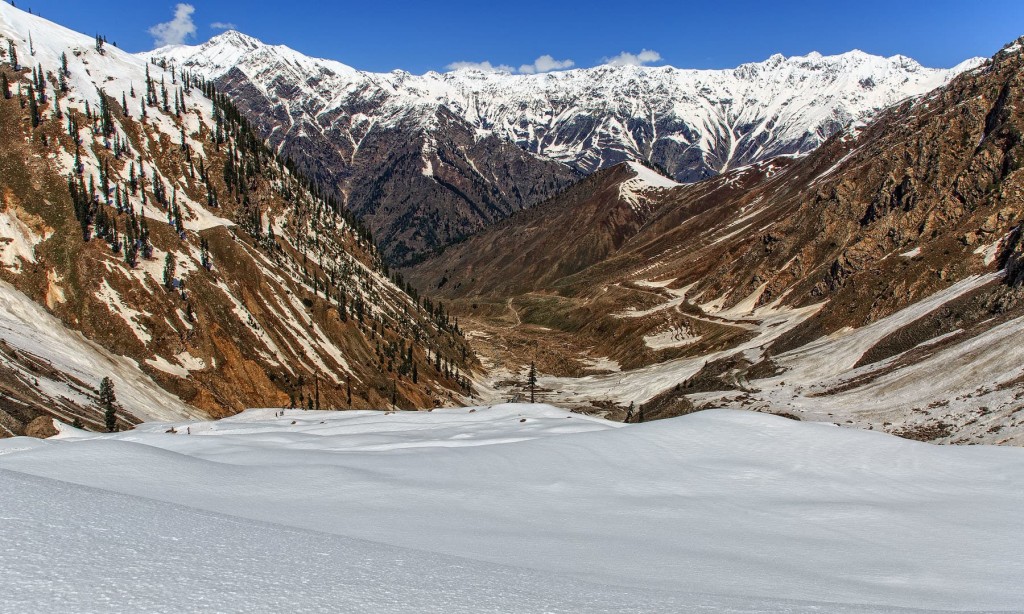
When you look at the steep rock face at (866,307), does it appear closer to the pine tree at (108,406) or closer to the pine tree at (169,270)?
the pine tree at (108,406)

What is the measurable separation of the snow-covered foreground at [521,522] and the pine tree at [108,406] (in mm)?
28083

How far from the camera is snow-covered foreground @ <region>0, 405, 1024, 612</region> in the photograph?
7.31 meters

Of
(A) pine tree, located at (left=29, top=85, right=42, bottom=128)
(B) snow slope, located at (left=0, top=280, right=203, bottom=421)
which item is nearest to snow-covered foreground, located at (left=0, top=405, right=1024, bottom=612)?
(B) snow slope, located at (left=0, top=280, right=203, bottom=421)

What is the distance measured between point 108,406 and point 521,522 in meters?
47.6

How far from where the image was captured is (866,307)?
8712cm

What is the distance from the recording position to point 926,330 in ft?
228

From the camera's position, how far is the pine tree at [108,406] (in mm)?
47688

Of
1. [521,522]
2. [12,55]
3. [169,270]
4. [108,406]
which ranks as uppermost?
[12,55]

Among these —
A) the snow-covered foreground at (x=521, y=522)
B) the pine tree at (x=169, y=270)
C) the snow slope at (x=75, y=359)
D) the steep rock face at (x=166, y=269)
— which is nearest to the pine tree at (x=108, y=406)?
the steep rock face at (x=166, y=269)

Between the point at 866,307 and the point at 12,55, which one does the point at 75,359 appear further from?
the point at 866,307

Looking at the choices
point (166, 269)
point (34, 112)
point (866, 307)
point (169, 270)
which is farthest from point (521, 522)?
point (34, 112)

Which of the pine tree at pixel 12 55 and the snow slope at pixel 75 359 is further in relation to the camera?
the pine tree at pixel 12 55

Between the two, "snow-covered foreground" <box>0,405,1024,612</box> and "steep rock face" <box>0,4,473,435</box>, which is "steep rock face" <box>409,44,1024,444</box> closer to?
"snow-covered foreground" <box>0,405,1024,612</box>

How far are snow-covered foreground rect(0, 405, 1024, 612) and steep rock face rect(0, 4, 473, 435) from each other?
19543 millimetres
